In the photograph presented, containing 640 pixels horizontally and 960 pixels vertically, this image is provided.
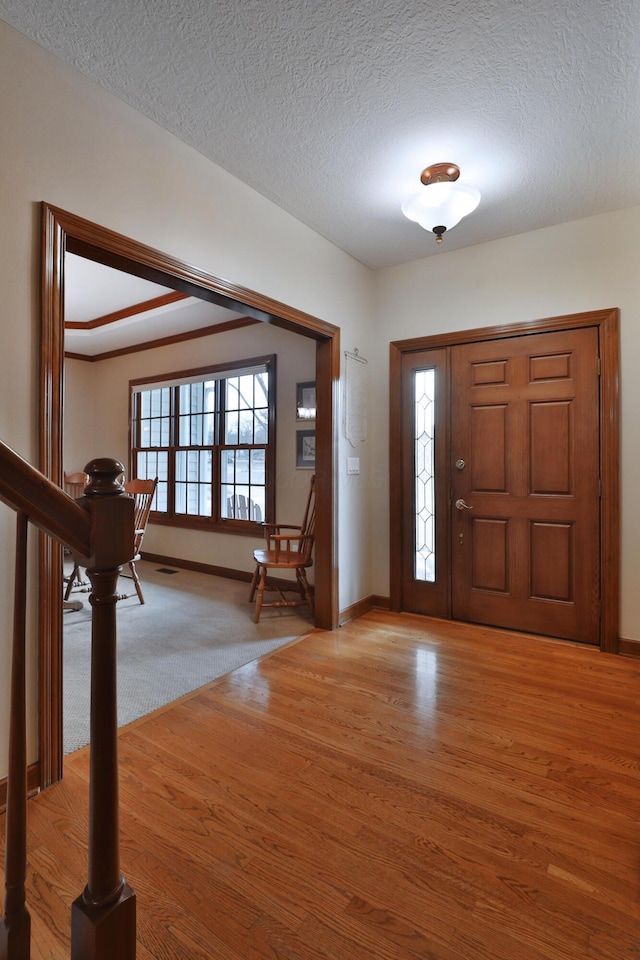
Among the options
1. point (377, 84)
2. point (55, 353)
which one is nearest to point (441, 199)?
point (377, 84)

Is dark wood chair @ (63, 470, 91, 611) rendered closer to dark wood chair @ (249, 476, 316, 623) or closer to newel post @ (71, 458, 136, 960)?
dark wood chair @ (249, 476, 316, 623)

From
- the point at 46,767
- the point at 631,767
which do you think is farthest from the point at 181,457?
the point at 631,767

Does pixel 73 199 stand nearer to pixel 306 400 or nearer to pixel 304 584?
pixel 306 400

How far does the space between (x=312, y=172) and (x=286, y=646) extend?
2806mm

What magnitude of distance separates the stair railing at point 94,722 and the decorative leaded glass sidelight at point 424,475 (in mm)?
3018

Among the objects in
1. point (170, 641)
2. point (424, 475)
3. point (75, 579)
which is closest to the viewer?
point (170, 641)

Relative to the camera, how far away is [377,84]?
1950 mm

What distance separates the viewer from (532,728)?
83.1 inches

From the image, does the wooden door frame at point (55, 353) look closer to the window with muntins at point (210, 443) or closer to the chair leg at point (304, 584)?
the chair leg at point (304, 584)

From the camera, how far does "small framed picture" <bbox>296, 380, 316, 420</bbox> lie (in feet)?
13.8

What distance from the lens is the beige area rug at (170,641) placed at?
2.38 meters

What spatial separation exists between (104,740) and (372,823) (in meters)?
1.11

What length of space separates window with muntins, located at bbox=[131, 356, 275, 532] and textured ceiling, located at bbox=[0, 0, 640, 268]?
2.23 m

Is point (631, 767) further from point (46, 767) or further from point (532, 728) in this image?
point (46, 767)
